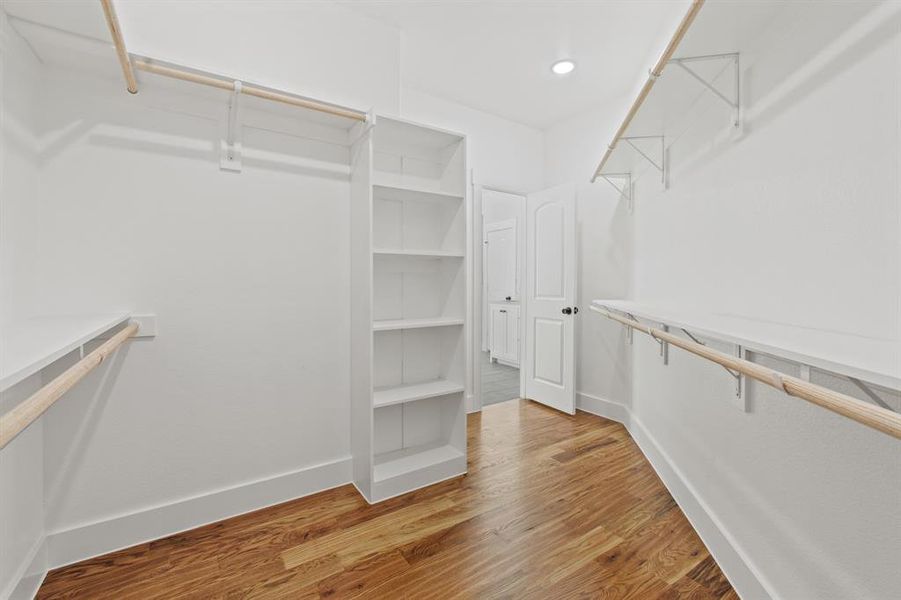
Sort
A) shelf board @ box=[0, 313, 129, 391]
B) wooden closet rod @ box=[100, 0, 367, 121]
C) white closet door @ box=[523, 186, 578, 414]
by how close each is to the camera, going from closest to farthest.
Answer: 1. shelf board @ box=[0, 313, 129, 391]
2. wooden closet rod @ box=[100, 0, 367, 121]
3. white closet door @ box=[523, 186, 578, 414]

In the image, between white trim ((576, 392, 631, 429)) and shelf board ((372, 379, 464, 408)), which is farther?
white trim ((576, 392, 631, 429))

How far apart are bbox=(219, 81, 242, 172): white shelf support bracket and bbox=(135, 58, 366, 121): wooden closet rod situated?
0.55ft

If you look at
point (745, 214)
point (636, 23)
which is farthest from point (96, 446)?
point (636, 23)

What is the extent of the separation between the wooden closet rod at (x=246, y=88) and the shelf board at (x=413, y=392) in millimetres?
1482

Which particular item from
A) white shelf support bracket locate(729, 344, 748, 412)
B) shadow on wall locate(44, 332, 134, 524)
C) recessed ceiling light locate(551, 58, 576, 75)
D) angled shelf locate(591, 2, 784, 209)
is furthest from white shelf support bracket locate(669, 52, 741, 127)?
shadow on wall locate(44, 332, 134, 524)

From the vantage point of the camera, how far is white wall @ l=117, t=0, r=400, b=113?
1.85 meters

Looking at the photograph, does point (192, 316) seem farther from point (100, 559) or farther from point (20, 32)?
point (20, 32)

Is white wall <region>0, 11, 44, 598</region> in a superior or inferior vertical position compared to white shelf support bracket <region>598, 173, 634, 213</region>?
inferior

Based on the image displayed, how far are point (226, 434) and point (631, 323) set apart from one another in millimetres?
2059

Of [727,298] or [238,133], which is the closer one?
[727,298]

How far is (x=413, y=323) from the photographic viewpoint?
7.57ft

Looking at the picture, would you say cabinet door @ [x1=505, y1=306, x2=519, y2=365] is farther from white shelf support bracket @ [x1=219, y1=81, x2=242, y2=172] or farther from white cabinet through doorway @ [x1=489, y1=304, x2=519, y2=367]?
white shelf support bracket @ [x1=219, y1=81, x2=242, y2=172]

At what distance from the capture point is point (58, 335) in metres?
1.13

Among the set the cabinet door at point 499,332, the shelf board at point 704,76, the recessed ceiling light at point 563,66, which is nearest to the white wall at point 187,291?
the shelf board at point 704,76
